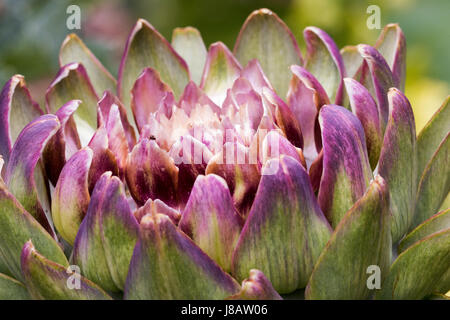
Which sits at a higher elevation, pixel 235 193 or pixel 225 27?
pixel 225 27

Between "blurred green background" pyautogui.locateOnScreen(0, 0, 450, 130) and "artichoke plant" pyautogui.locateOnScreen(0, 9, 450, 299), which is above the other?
"blurred green background" pyautogui.locateOnScreen(0, 0, 450, 130)

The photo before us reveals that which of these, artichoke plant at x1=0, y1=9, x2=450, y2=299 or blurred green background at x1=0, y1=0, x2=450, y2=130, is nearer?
artichoke plant at x1=0, y1=9, x2=450, y2=299

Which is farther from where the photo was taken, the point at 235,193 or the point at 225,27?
the point at 225,27

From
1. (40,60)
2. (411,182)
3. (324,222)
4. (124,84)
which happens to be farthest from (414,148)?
(40,60)
